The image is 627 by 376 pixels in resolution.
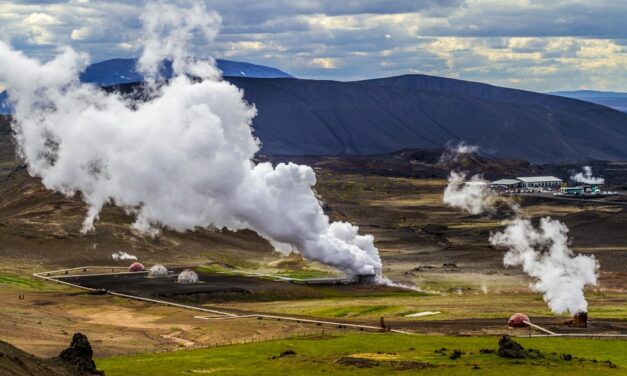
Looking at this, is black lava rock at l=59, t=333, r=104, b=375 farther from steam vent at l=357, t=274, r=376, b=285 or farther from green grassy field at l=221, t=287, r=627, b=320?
steam vent at l=357, t=274, r=376, b=285

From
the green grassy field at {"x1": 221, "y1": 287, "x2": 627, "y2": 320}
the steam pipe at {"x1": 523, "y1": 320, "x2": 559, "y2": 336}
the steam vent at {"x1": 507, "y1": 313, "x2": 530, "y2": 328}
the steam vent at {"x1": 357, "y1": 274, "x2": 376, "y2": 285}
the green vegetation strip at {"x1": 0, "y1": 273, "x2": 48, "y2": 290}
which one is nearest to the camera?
the steam pipe at {"x1": 523, "y1": 320, "x2": 559, "y2": 336}

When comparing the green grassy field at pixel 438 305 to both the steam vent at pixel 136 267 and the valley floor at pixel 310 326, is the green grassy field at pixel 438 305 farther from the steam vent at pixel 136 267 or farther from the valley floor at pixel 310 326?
the steam vent at pixel 136 267

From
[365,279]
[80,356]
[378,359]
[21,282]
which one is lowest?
[378,359]

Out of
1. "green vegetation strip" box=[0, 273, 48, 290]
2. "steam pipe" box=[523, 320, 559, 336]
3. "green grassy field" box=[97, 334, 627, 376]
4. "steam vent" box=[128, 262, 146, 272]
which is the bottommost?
"green grassy field" box=[97, 334, 627, 376]

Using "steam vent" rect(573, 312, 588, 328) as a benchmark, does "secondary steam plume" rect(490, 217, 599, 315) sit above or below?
above

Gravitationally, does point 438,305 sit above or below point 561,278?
below

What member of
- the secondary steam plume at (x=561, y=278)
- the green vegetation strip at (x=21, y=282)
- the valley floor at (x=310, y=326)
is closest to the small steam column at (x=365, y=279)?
the valley floor at (x=310, y=326)

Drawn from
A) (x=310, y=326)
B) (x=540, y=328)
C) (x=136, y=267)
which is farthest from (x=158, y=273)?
(x=540, y=328)

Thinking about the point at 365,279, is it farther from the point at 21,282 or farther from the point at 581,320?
the point at 581,320

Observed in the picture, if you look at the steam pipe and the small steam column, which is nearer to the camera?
the steam pipe

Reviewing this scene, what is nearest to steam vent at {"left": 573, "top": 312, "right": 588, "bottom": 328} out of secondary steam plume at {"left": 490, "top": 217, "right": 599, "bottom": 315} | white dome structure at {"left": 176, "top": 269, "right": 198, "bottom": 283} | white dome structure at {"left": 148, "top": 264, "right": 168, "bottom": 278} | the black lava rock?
secondary steam plume at {"left": 490, "top": 217, "right": 599, "bottom": 315}
